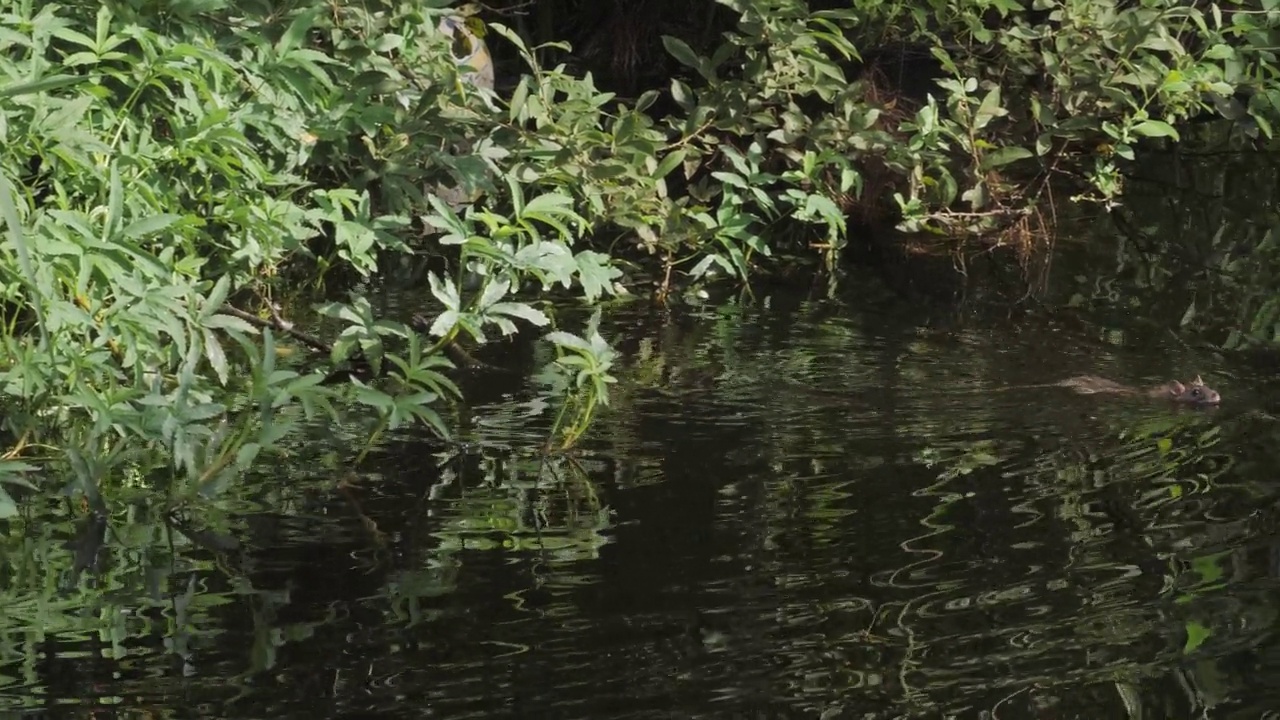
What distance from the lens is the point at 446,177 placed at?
5.16m

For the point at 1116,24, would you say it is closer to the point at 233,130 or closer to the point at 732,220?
the point at 732,220

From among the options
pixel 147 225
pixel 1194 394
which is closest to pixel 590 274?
pixel 147 225

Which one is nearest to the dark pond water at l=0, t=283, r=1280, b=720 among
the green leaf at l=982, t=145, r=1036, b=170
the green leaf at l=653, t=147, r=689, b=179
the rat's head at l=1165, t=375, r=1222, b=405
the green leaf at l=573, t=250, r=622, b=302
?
the rat's head at l=1165, t=375, r=1222, b=405

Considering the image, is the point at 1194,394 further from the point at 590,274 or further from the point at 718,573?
the point at 718,573

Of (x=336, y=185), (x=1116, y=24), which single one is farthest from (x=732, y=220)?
(x=1116, y=24)

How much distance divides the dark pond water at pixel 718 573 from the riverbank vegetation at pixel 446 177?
0.21m

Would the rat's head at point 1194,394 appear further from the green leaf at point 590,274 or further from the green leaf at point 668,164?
the green leaf at point 668,164

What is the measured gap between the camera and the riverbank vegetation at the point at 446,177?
3.35m

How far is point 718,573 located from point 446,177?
262 centimetres

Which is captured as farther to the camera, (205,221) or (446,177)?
(446,177)

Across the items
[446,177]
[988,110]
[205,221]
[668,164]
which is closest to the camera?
[205,221]

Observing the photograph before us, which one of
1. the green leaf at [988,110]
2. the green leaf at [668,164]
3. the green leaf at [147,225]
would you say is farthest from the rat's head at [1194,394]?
the green leaf at [147,225]

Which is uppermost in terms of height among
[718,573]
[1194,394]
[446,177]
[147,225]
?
[446,177]

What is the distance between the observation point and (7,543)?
3033mm
